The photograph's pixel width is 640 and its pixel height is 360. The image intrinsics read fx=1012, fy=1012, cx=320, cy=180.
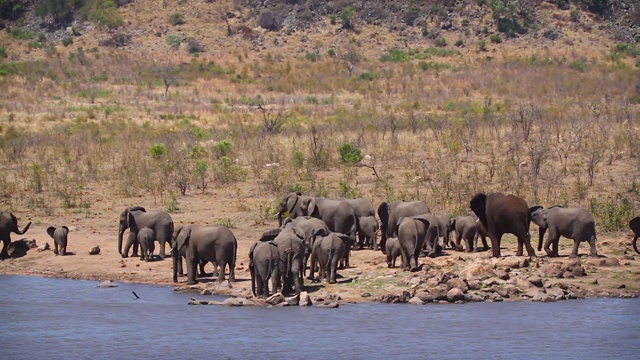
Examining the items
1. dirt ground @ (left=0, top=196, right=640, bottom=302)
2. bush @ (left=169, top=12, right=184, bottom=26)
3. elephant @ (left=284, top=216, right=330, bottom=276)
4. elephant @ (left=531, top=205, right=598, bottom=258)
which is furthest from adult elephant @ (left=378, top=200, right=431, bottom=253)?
bush @ (left=169, top=12, right=184, bottom=26)

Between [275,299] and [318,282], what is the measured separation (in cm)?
140

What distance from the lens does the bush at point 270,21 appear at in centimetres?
6181

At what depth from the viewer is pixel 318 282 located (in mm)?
13477

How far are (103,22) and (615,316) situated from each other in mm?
54526

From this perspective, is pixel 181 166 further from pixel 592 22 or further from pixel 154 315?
pixel 592 22

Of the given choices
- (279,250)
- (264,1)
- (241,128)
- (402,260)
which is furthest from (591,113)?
(264,1)

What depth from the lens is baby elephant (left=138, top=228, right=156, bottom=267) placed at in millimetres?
15430

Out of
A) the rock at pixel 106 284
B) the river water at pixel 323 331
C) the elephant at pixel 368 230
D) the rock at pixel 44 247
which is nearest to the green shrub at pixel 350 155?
the elephant at pixel 368 230

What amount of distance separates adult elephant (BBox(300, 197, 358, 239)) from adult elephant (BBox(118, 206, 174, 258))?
223 centimetres

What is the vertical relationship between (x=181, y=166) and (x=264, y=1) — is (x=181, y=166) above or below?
below

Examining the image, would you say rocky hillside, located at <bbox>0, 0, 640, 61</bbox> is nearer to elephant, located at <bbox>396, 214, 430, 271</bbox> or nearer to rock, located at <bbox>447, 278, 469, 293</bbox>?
elephant, located at <bbox>396, 214, 430, 271</bbox>

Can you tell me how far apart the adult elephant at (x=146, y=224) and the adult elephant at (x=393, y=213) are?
329 cm

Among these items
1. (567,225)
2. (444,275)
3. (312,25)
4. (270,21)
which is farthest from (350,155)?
(270,21)

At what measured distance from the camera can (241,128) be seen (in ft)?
99.7
